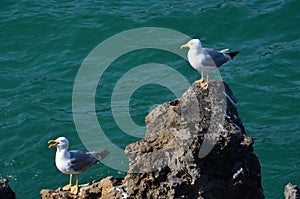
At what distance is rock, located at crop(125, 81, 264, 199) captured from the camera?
9781mm

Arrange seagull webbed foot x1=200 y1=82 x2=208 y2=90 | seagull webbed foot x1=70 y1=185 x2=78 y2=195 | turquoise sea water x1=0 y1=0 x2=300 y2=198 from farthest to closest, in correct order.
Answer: turquoise sea water x1=0 y1=0 x2=300 y2=198 < seagull webbed foot x1=200 y1=82 x2=208 y2=90 < seagull webbed foot x1=70 y1=185 x2=78 y2=195

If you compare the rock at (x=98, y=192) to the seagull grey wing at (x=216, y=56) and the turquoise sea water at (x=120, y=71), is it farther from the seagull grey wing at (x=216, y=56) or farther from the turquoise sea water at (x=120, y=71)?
the turquoise sea water at (x=120, y=71)

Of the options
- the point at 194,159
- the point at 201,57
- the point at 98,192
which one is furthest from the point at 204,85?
the point at 98,192

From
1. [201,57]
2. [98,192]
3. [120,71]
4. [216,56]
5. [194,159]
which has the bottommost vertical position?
[120,71]

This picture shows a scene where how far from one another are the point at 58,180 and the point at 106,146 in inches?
75.3

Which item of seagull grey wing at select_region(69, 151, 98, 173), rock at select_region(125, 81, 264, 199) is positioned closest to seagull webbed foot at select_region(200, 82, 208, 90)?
rock at select_region(125, 81, 264, 199)

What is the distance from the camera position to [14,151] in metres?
17.7

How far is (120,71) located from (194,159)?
11.7 m

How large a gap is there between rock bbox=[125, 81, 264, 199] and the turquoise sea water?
566 centimetres

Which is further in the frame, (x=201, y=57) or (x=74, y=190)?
(x=201, y=57)

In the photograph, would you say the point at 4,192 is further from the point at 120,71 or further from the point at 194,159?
the point at 120,71

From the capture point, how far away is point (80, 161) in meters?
12.3

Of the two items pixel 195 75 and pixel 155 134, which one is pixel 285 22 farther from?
pixel 155 134

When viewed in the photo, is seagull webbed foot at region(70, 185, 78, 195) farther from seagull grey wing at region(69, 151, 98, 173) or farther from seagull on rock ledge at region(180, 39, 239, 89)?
seagull on rock ledge at region(180, 39, 239, 89)
